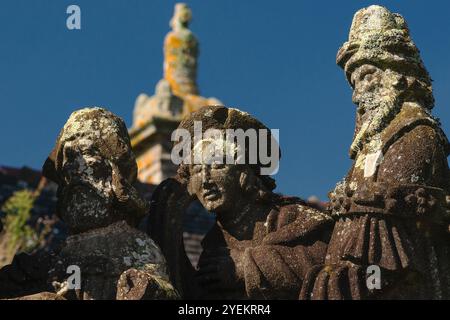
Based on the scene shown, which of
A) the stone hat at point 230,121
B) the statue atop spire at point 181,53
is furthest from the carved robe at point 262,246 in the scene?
the statue atop spire at point 181,53

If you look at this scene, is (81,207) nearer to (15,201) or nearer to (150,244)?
(150,244)

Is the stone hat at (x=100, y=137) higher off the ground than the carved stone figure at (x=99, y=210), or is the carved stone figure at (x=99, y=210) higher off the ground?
the stone hat at (x=100, y=137)

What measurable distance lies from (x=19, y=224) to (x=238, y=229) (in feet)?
42.2

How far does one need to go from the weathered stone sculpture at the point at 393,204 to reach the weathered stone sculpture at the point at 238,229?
259 millimetres

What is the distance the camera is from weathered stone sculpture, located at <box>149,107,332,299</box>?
37.0 ft

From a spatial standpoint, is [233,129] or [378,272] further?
[233,129]

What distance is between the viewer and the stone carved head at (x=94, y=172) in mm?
11516

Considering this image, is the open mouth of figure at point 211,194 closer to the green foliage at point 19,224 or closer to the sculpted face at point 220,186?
the sculpted face at point 220,186

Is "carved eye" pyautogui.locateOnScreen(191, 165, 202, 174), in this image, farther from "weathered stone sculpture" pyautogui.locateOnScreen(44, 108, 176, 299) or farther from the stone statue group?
"weathered stone sculpture" pyautogui.locateOnScreen(44, 108, 176, 299)

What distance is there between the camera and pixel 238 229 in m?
11.7

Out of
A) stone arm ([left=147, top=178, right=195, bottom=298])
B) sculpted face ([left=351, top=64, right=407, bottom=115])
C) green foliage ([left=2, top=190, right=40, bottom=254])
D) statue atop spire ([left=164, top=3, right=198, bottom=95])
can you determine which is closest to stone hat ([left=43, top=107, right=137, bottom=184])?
stone arm ([left=147, top=178, right=195, bottom=298])

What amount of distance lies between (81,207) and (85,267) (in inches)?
18.8

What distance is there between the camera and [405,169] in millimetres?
11078
